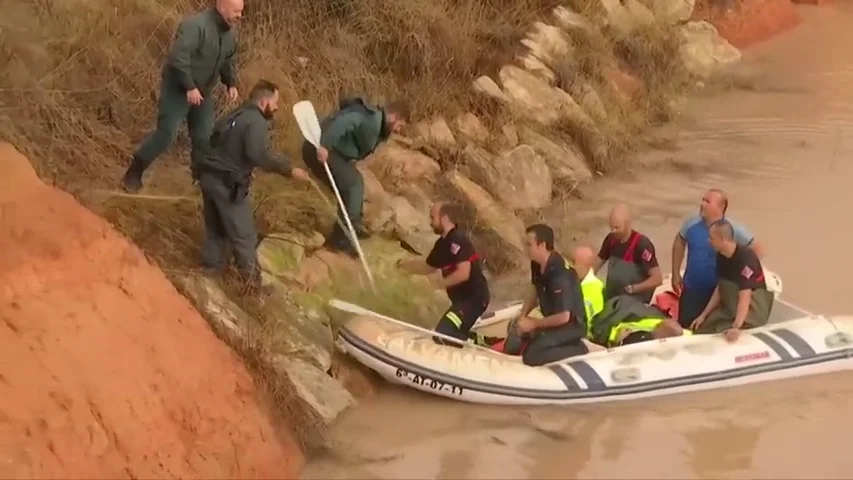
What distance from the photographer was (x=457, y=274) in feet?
17.2

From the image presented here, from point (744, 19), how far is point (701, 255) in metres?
7.17

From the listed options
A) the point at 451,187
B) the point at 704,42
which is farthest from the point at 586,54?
the point at 451,187

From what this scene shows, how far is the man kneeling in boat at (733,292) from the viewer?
5.18m

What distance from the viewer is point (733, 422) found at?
16.4 feet

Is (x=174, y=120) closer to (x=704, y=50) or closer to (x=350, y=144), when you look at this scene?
(x=350, y=144)

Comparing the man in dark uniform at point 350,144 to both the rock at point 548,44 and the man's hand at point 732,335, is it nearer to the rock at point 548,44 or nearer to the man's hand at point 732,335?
the man's hand at point 732,335

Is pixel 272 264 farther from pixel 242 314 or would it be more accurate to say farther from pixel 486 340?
pixel 486 340

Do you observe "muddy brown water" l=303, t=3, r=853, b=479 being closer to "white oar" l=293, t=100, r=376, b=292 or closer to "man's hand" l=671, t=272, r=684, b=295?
"man's hand" l=671, t=272, r=684, b=295

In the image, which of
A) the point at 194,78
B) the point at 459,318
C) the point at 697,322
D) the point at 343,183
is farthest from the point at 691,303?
the point at 194,78

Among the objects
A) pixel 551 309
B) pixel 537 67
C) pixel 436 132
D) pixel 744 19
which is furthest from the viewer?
pixel 744 19

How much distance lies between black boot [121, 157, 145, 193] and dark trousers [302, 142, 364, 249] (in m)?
0.81

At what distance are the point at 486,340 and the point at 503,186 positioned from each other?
2.07 meters

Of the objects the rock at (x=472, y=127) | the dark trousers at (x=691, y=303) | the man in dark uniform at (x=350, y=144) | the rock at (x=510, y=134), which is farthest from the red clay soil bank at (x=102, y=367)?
the rock at (x=510, y=134)

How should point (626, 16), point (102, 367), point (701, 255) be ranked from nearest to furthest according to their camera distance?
1. point (102, 367)
2. point (701, 255)
3. point (626, 16)
